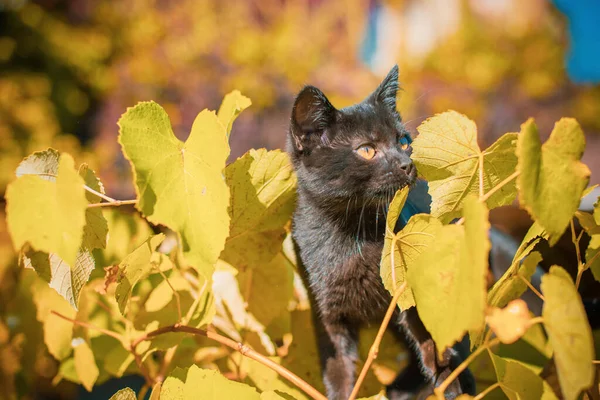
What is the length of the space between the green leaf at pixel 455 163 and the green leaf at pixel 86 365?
441mm

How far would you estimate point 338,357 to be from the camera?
81cm

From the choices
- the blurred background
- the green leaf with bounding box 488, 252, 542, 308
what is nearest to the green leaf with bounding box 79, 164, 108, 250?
the green leaf with bounding box 488, 252, 542, 308

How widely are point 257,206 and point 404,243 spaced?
198 mm

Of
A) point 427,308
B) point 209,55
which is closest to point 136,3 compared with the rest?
point 209,55

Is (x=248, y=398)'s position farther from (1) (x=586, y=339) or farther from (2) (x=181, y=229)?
(1) (x=586, y=339)

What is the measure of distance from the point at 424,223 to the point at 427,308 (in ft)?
0.26

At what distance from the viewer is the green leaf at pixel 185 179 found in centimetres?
38

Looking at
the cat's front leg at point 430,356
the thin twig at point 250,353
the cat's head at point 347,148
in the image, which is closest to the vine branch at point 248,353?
the thin twig at point 250,353

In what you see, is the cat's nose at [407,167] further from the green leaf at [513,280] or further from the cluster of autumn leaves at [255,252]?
the green leaf at [513,280]

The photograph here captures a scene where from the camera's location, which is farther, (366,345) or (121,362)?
(366,345)

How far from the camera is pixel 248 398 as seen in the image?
416mm

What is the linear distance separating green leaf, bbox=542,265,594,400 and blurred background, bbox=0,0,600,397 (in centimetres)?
341

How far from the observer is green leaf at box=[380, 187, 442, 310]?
403 millimetres

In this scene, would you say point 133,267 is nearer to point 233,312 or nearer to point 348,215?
point 233,312
